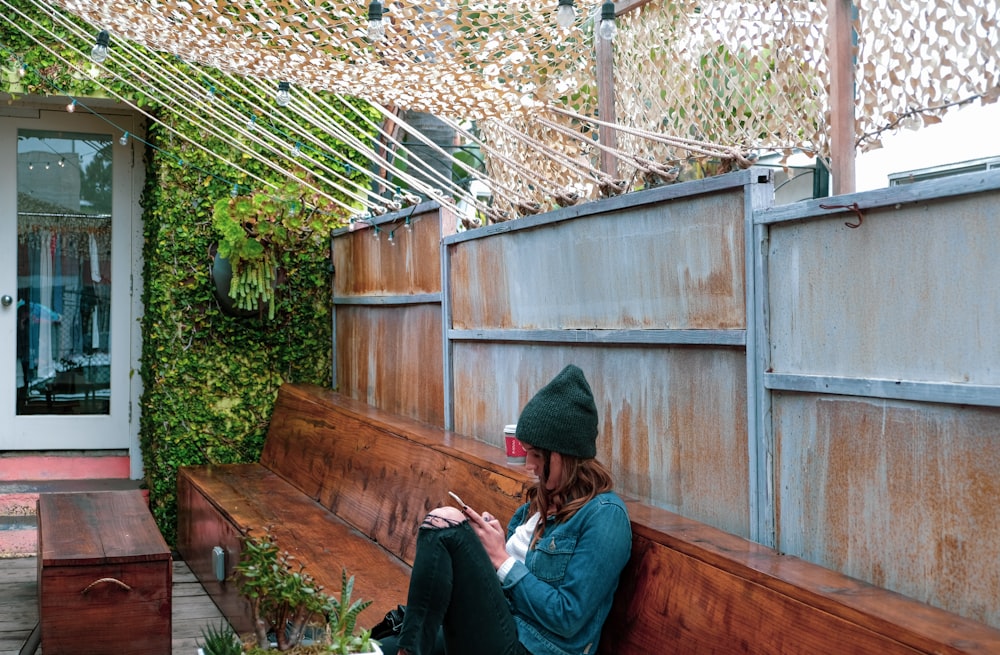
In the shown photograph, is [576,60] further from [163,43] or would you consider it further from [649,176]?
[163,43]

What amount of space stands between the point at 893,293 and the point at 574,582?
898 millimetres

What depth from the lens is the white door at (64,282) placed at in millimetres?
6023

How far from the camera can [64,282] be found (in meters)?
6.16

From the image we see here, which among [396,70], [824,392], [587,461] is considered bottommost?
[587,461]

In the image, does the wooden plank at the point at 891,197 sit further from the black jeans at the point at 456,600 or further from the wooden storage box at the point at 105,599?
the wooden storage box at the point at 105,599

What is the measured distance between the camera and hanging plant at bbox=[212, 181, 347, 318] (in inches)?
213

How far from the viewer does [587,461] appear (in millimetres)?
2412

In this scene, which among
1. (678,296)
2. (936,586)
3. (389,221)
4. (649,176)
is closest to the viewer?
(936,586)

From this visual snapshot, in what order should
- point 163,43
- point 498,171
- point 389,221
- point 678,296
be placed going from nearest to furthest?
1. point 678,296
2. point 163,43
3. point 498,171
4. point 389,221

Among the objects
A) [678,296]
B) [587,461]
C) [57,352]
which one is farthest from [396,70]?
[57,352]

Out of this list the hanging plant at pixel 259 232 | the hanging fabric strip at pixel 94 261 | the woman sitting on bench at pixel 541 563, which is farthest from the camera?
the hanging fabric strip at pixel 94 261

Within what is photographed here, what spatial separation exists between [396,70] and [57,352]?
12.0 ft

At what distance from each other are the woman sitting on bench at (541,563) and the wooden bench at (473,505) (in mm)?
119

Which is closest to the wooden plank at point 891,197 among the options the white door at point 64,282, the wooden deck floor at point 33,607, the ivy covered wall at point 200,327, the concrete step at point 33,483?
the wooden deck floor at point 33,607
